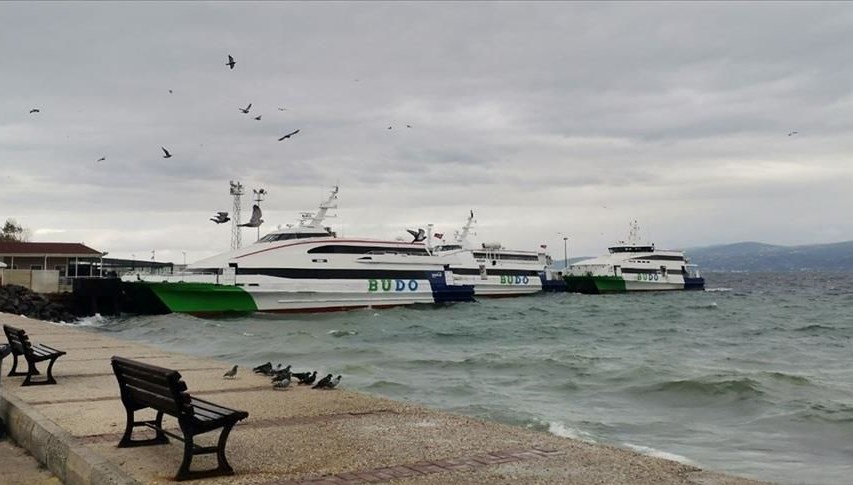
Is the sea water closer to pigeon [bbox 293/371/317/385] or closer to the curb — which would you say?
pigeon [bbox 293/371/317/385]

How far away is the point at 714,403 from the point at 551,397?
2.73 metres

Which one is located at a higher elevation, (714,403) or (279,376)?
(279,376)

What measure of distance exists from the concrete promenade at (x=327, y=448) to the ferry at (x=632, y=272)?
57.0 m

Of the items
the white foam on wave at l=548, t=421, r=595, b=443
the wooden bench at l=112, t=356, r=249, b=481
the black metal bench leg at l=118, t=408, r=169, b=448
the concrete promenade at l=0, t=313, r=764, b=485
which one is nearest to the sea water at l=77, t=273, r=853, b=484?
the white foam on wave at l=548, t=421, r=595, b=443

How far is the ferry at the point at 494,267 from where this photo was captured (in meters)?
51.4

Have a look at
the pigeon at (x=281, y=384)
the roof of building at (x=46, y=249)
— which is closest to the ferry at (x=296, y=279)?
the roof of building at (x=46, y=249)

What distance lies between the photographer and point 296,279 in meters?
36.8

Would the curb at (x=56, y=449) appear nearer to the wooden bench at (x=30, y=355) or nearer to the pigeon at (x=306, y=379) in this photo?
the wooden bench at (x=30, y=355)

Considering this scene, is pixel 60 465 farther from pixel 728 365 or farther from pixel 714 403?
pixel 728 365

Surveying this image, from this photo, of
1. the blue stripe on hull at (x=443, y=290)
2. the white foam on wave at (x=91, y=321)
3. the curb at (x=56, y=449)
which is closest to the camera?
the curb at (x=56, y=449)

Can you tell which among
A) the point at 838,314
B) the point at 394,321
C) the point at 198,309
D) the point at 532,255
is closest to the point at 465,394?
the point at 394,321

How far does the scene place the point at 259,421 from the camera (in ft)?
23.2

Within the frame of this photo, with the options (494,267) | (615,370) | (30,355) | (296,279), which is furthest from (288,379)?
(494,267)

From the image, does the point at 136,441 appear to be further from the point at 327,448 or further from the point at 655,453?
the point at 655,453
